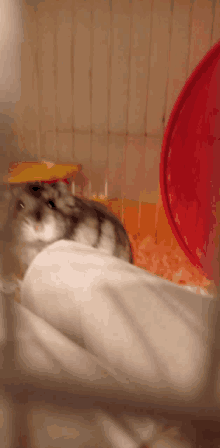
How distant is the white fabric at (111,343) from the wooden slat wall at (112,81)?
2.06 ft

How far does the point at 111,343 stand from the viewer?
312 mm

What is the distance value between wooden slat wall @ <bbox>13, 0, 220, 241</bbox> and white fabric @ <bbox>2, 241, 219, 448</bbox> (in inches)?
24.7

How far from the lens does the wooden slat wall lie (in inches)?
38.0

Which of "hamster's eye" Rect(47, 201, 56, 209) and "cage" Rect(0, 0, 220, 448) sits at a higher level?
"cage" Rect(0, 0, 220, 448)

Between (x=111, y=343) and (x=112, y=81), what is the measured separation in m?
0.98

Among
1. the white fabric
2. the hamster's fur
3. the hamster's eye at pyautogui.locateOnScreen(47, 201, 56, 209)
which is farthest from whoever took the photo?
the hamster's eye at pyautogui.locateOnScreen(47, 201, 56, 209)

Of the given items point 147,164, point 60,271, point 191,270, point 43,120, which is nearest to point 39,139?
point 43,120

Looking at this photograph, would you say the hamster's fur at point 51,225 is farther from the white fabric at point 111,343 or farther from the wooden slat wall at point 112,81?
the wooden slat wall at point 112,81

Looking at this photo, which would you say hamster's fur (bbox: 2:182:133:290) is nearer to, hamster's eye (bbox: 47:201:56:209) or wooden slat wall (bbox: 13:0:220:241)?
hamster's eye (bbox: 47:201:56:209)

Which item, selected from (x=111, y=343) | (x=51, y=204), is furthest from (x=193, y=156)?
(x=111, y=343)

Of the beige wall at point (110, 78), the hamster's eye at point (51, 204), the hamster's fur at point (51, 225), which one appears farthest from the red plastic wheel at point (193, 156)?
the beige wall at point (110, 78)

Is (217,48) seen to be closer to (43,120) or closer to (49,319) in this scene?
A: (49,319)

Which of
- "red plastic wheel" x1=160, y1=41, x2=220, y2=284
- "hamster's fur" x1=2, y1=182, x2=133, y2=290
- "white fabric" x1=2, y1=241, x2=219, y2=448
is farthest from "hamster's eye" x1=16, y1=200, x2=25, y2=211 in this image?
"red plastic wheel" x1=160, y1=41, x2=220, y2=284

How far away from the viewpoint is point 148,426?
0.77ft
